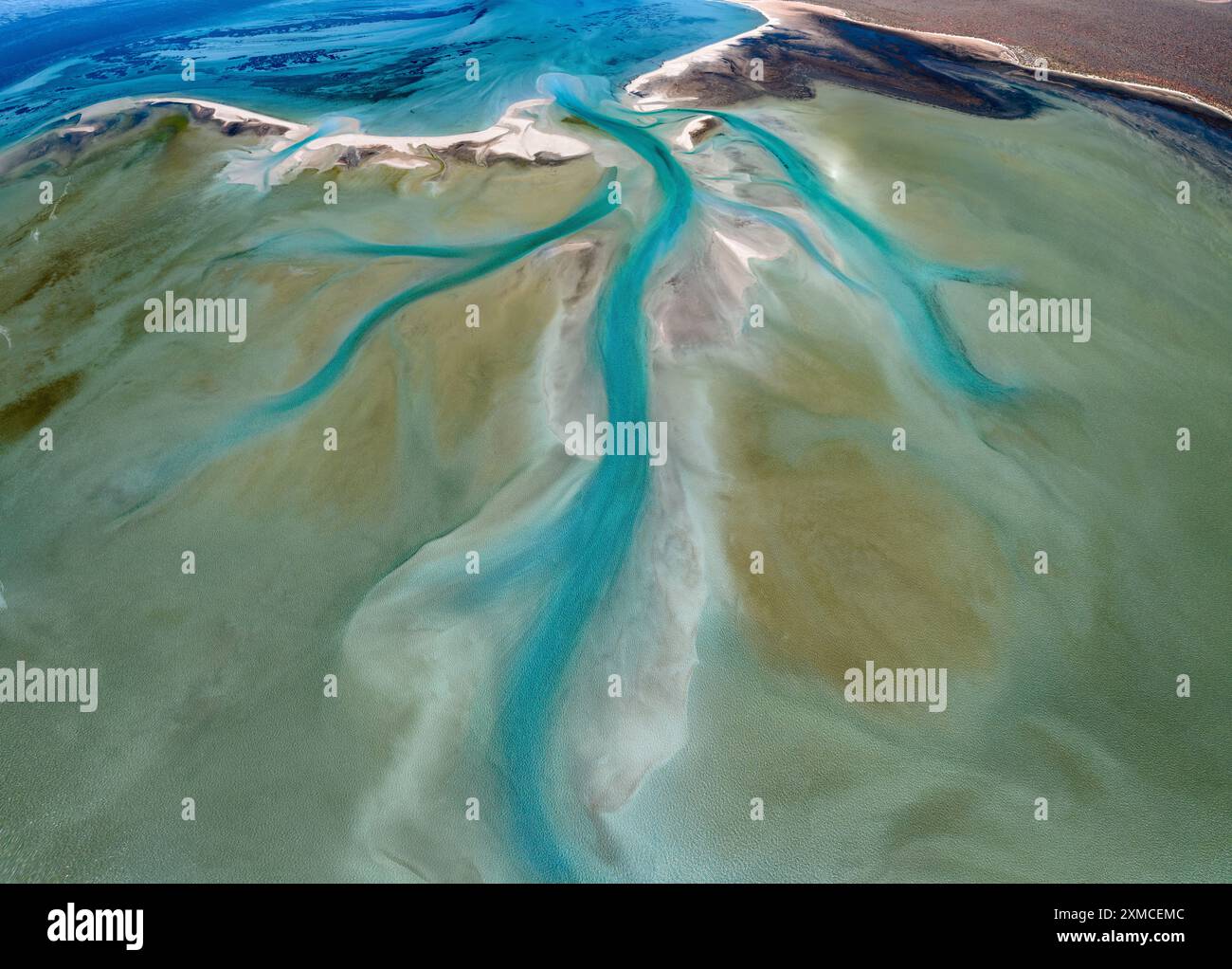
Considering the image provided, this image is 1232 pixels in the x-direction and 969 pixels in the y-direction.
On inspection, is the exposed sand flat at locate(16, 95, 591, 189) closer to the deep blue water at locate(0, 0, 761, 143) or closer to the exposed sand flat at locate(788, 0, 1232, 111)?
the deep blue water at locate(0, 0, 761, 143)

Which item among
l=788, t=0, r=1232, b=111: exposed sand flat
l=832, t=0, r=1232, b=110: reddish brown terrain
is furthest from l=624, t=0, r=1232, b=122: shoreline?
l=832, t=0, r=1232, b=110: reddish brown terrain

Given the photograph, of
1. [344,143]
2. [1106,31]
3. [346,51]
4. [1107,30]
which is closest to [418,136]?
[344,143]

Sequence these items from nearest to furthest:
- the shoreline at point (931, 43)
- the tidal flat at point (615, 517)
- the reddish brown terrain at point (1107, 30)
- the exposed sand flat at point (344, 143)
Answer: the tidal flat at point (615, 517) < the exposed sand flat at point (344, 143) < the shoreline at point (931, 43) < the reddish brown terrain at point (1107, 30)

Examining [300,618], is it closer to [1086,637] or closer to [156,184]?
[1086,637]

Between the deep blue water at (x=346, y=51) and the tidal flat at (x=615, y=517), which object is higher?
the deep blue water at (x=346, y=51)

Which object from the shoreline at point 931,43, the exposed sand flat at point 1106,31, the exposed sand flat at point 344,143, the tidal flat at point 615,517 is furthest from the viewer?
the exposed sand flat at point 1106,31

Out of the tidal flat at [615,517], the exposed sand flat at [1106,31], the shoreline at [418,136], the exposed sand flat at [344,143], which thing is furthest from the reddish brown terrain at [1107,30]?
the exposed sand flat at [344,143]

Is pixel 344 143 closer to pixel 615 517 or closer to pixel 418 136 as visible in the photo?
pixel 418 136

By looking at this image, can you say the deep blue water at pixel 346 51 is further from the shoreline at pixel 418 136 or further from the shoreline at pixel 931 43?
the shoreline at pixel 931 43

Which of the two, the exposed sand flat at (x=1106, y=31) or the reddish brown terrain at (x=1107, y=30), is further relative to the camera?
the reddish brown terrain at (x=1107, y=30)
